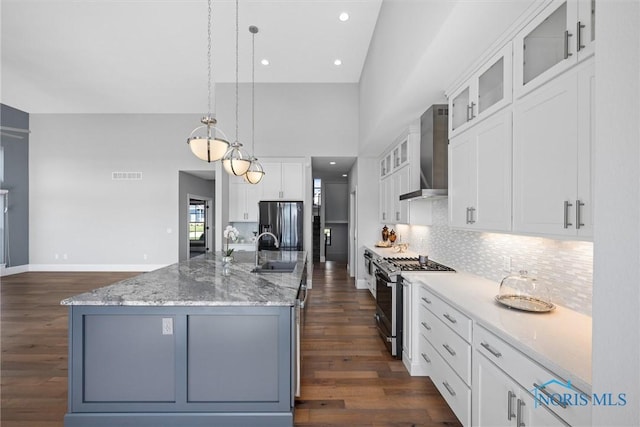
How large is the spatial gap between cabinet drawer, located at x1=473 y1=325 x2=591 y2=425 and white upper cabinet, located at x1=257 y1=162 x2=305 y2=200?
444 centimetres

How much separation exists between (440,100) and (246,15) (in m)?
2.93

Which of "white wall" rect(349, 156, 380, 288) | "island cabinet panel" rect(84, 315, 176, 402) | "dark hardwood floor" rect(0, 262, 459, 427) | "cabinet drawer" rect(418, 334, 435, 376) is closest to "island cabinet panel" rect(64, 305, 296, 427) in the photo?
"island cabinet panel" rect(84, 315, 176, 402)

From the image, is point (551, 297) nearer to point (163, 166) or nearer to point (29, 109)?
point (163, 166)

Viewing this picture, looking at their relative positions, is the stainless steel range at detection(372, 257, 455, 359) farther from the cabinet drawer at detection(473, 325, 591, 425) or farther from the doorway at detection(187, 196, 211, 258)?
the doorway at detection(187, 196, 211, 258)

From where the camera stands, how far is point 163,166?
6.93 m

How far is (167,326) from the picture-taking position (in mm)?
1801

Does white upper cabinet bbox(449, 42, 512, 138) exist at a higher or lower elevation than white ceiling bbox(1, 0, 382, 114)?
lower

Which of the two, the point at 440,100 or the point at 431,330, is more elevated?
the point at 440,100

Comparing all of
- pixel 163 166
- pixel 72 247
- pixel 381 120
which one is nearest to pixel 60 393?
pixel 381 120

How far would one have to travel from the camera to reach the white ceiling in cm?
359

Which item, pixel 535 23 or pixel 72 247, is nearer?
pixel 535 23

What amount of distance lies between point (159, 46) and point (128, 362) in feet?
15.6

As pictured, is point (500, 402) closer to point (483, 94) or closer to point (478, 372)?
point (478, 372)

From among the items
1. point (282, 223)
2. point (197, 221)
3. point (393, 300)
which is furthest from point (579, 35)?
point (197, 221)
